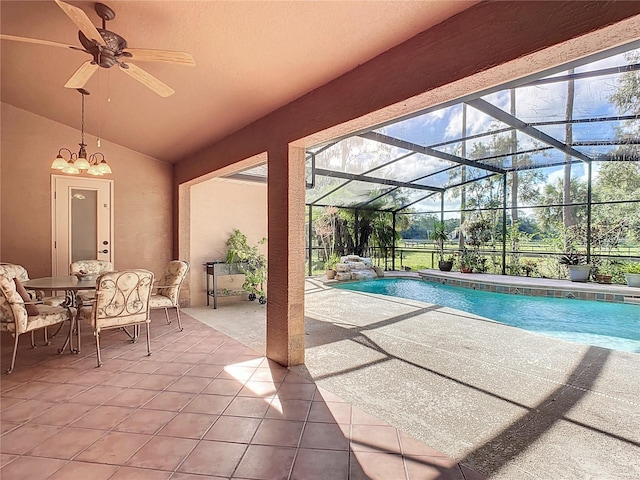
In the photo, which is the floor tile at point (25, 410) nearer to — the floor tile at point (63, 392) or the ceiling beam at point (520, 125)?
the floor tile at point (63, 392)

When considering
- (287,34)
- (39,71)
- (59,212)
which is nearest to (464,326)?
(287,34)

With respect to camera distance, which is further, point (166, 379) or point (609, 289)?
point (609, 289)

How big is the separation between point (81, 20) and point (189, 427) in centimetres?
256

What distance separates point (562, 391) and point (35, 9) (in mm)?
5034

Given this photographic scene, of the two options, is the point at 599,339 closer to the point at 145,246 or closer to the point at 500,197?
the point at 500,197

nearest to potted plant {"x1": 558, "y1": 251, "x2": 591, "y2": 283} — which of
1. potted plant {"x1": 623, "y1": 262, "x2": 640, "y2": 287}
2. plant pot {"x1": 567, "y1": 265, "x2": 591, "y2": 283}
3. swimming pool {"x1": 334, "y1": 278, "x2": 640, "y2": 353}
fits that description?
plant pot {"x1": 567, "y1": 265, "x2": 591, "y2": 283}

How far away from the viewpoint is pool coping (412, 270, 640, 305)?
671cm

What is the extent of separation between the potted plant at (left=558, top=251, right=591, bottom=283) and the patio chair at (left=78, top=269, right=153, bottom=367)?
9329 mm

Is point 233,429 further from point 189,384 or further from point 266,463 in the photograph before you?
point 189,384

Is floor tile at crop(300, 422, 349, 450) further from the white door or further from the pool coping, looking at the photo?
the pool coping

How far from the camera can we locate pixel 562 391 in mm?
2627

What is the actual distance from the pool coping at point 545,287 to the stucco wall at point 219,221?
228 inches

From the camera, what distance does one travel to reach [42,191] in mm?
4867

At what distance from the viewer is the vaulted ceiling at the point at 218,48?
6.36ft
